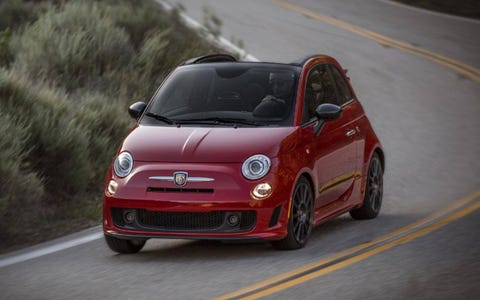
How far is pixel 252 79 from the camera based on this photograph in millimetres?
11844

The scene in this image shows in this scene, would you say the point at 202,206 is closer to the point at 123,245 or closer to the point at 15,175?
the point at 123,245

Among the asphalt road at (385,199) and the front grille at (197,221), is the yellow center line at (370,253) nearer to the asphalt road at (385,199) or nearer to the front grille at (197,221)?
the asphalt road at (385,199)

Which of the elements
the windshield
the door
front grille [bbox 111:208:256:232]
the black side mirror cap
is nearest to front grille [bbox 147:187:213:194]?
front grille [bbox 111:208:256:232]

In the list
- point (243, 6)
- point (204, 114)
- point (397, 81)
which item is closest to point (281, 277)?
point (204, 114)

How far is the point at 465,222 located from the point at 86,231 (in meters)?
3.62

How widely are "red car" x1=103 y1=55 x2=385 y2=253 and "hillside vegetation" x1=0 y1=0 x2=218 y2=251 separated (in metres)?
1.92

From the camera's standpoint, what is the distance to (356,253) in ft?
34.1

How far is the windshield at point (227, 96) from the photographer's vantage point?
37.1 ft

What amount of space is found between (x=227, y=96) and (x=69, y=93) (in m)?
7.14

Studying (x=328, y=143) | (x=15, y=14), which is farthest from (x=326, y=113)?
(x=15, y=14)

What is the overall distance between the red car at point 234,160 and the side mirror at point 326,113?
0.04 feet

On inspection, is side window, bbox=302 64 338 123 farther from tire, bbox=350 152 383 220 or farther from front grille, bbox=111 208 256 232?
front grille, bbox=111 208 256 232

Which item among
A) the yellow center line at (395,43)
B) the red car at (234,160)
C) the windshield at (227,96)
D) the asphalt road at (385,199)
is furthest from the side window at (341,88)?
the yellow center line at (395,43)

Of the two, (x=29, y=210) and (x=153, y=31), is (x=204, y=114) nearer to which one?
(x=29, y=210)
